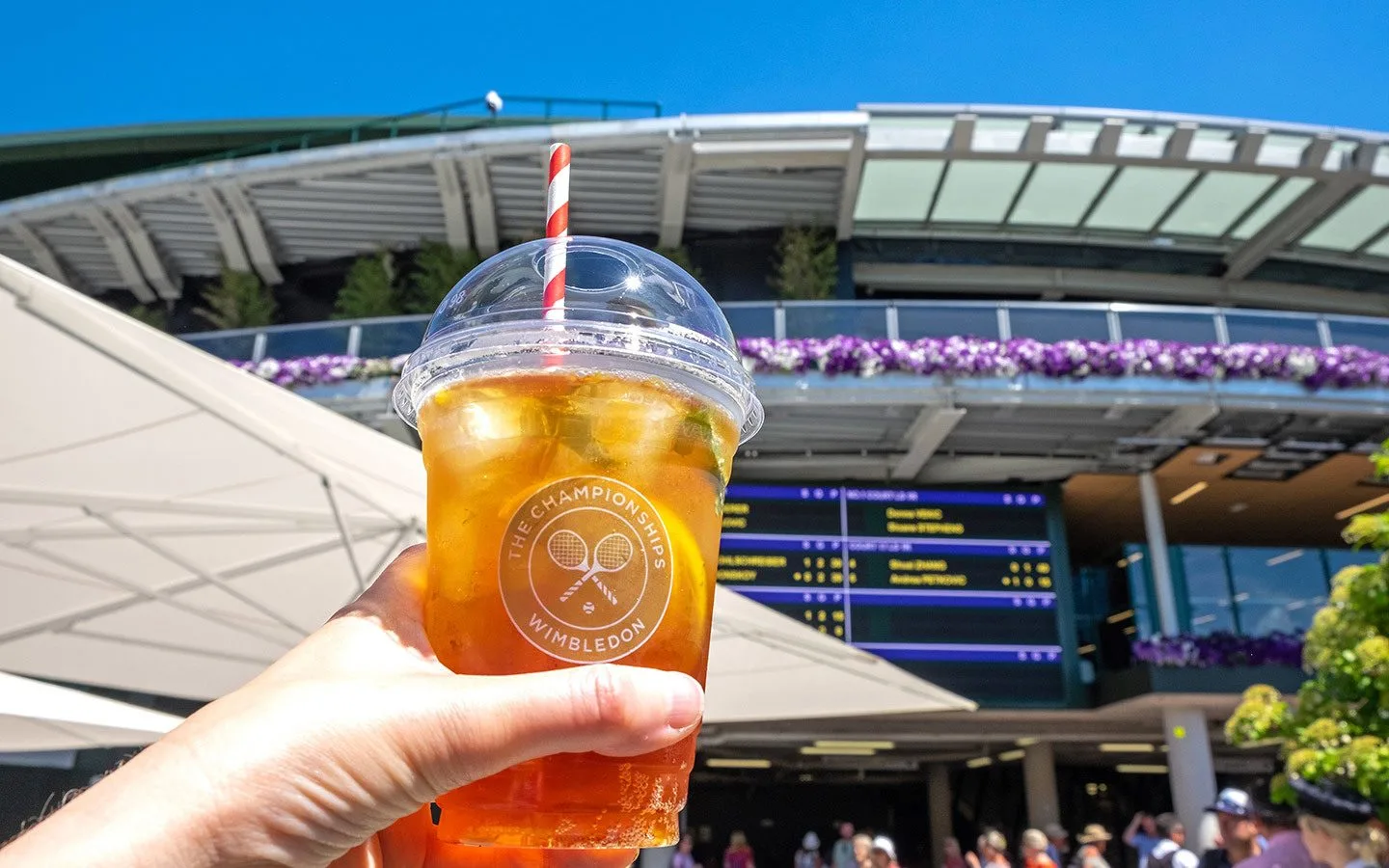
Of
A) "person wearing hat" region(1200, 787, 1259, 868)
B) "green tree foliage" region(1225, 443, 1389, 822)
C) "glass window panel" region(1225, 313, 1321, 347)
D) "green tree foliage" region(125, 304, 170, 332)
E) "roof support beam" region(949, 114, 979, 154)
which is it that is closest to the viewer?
"green tree foliage" region(1225, 443, 1389, 822)

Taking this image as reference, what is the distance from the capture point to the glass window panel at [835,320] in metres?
13.5

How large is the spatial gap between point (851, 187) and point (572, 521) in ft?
52.6

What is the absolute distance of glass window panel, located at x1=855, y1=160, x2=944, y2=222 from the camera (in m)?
16.4

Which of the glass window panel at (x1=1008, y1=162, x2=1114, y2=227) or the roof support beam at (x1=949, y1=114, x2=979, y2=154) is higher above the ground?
the glass window panel at (x1=1008, y1=162, x2=1114, y2=227)

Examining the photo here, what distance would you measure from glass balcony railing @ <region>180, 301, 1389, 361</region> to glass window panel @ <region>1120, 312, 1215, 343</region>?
0.01 meters

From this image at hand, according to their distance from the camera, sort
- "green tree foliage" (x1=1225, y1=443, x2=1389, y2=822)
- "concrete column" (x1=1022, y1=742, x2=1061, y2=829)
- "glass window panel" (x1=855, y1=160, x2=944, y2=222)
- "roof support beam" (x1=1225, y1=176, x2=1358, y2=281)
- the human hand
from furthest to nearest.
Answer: "concrete column" (x1=1022, y1=742, x2=1061, y2=829) → "roof support beam" (x1=1225, y1=176, x2=1358, y2=281) → "glass window panel" (x1=855, y1=160, x2=944, y2=222) → "green tree foliage" (x1=1225, y1=443, x2=1389, y2=822) → the human hand

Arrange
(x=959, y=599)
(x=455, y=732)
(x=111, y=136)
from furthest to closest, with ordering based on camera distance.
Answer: (x=111, y=136)
(x=959, y=599)
(x=455, y=732)

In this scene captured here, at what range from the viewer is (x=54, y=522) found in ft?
17.4

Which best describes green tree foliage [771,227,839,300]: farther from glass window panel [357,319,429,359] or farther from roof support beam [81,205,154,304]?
roof support beam [81,205,154,304]

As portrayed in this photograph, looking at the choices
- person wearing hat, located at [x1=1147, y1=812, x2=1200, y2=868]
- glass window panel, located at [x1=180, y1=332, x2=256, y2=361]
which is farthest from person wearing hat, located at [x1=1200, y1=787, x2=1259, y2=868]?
glass window panel, located at [x1=180, y1=332, x2=256, y2=361]

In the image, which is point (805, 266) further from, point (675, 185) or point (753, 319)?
point (753, 319)

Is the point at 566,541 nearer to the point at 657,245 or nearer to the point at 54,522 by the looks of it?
the point at 54,522

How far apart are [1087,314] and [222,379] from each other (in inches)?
468

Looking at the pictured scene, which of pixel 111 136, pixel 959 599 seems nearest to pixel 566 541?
pixel 959 599
